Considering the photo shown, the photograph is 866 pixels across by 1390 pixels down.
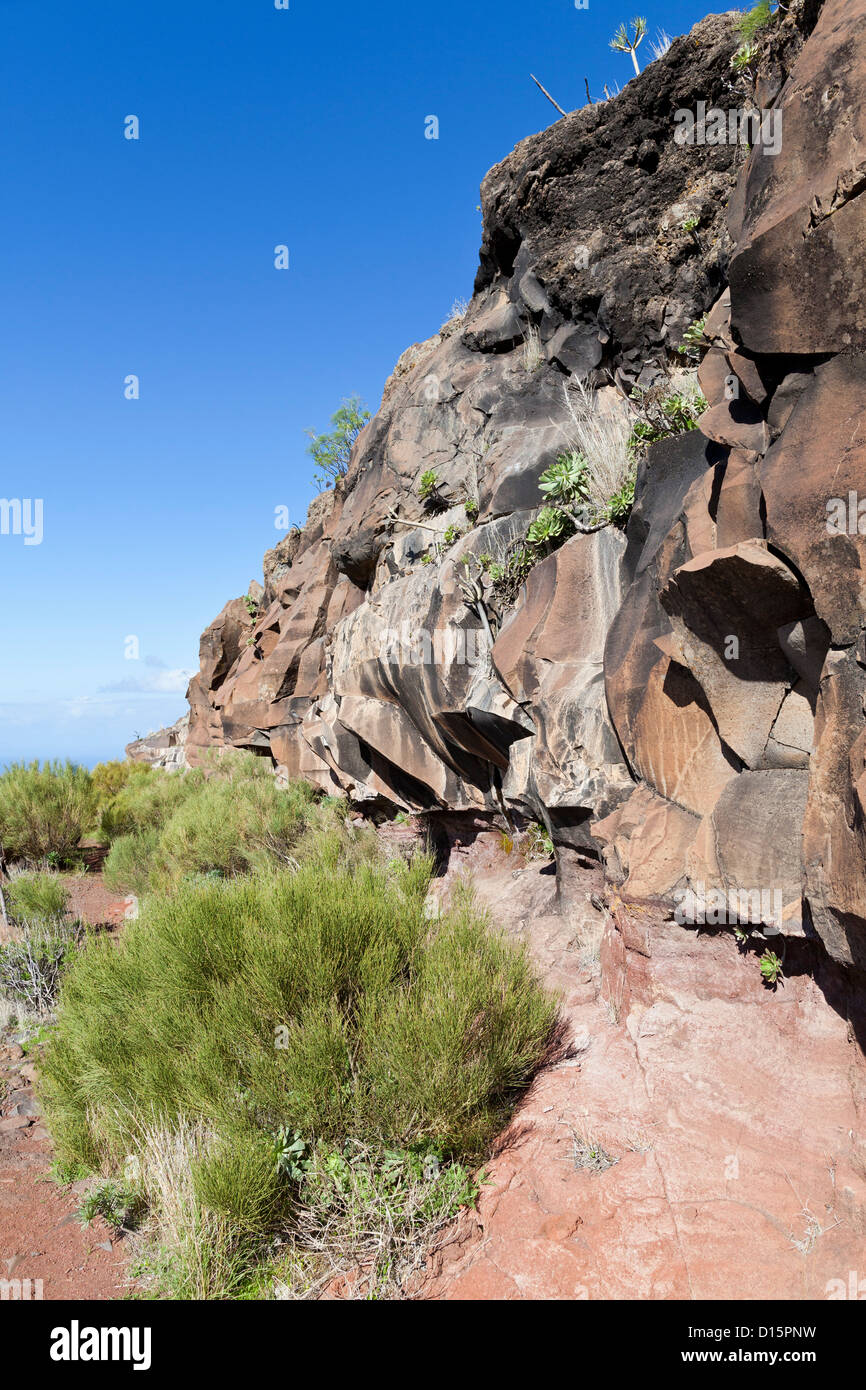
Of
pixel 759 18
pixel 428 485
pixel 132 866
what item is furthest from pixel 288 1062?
pixel 132 866

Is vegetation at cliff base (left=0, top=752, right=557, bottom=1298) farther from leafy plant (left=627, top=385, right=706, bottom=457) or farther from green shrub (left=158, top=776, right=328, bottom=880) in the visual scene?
green shrub (left=158, top=776, right=328, bottom=880)

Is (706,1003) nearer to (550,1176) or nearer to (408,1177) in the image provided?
(550,1176)

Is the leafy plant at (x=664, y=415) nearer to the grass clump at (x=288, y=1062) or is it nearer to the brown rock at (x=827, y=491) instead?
the brown rock at (x=827, y=491)

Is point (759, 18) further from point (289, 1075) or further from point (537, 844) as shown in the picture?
point (289, 1075)

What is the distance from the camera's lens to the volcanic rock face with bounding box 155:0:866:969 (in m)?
3.69

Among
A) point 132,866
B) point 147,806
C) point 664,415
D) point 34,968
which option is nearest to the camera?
point 664,415

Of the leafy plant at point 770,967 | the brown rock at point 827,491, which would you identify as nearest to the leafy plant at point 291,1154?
the leafy plant at point 770,967

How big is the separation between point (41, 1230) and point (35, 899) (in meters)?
6.40

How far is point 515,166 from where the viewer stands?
10.2m

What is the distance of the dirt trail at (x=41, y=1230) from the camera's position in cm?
400

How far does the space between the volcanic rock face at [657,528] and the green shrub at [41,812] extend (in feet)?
19.9

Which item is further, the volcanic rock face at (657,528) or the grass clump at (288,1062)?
the grass clump at (288,1062)

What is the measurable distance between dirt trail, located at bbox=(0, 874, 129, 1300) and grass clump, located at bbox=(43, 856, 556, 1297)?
29 cm

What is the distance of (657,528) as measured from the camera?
5750 mm
